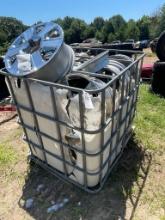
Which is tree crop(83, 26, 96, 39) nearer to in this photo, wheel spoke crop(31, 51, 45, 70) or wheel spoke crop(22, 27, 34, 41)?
wheel spoke crop(22, 27, 34, 41)

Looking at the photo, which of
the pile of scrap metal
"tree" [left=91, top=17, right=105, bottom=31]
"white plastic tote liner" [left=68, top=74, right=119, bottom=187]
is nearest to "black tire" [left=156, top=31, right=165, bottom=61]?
the pile of scrap metal

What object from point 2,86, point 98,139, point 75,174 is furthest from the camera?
point 2,86

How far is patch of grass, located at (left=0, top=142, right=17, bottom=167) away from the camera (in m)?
3.23

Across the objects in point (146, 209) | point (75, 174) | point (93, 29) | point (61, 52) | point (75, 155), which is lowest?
point (93, 29)

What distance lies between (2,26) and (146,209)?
7858 centimetres

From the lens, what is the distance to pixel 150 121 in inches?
155

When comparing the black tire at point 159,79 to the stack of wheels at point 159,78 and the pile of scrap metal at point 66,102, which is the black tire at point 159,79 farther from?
the pile of scrap metal at point 66,102

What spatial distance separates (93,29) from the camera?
70.8 metres

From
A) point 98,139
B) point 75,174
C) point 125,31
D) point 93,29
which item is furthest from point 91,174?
point 93,29

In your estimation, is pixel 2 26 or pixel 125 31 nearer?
pixel 125 31

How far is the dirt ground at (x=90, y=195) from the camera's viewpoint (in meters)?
2.48

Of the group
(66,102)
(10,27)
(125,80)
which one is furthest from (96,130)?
(10,27)

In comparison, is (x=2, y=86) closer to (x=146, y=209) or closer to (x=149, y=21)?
(x=146, y=209)

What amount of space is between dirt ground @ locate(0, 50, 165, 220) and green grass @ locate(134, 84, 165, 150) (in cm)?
23
